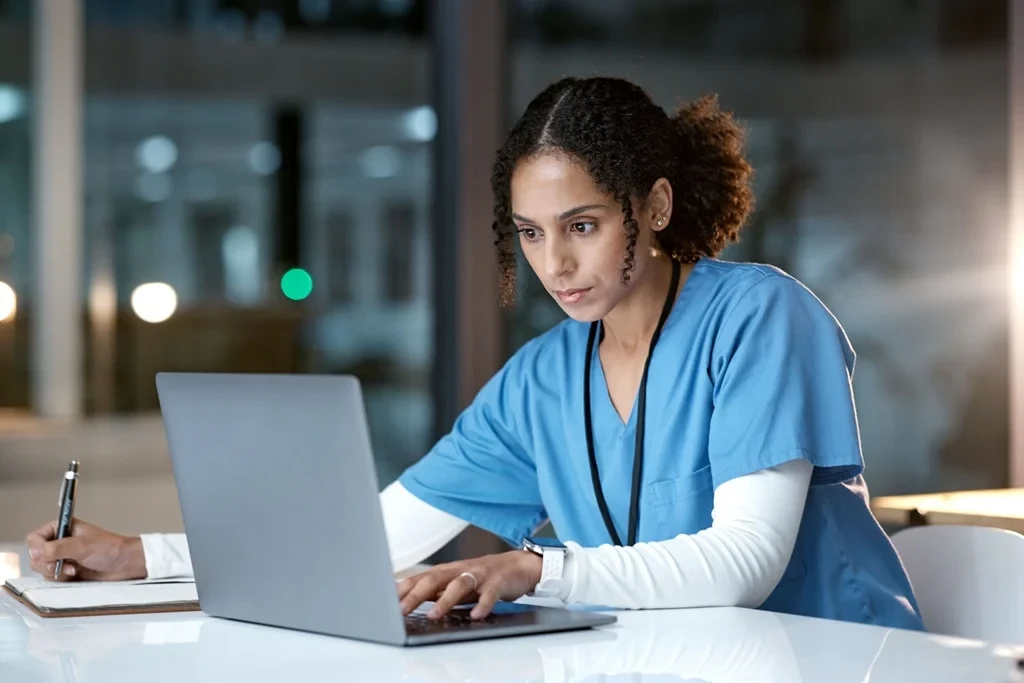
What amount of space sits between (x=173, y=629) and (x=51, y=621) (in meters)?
0.13

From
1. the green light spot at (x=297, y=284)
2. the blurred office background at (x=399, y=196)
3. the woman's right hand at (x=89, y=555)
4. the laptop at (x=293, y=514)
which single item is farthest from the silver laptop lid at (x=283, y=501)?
the green light spot at (x=297, y=284)

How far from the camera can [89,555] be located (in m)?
1.48

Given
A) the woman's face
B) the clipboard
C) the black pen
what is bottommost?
the clipboard

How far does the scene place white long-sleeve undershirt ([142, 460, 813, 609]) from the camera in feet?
4.05

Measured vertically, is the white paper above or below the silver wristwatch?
below

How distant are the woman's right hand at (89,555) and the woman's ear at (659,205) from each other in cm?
70

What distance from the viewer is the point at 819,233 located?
3.42 metres

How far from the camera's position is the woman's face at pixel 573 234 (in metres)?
1.56

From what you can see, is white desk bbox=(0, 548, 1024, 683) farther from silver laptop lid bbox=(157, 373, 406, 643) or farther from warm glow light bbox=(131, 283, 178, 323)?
warm glow light bbox=(131, 283, 178, 323)

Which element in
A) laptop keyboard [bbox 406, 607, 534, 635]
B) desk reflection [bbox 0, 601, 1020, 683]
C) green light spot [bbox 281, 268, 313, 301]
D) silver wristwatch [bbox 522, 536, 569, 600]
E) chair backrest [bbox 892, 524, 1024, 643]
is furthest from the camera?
green light spot [bbox 281, 268, 313, 301]

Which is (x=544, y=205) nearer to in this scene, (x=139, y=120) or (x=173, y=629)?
(x=173, y=629)

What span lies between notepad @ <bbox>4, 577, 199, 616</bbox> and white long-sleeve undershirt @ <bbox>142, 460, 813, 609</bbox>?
0.08 meters

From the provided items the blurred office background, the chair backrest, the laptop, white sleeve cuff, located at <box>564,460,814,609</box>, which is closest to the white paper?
the laptop

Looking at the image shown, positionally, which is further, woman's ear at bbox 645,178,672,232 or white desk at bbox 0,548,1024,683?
woman's ear at bbox 645,178,672,232
